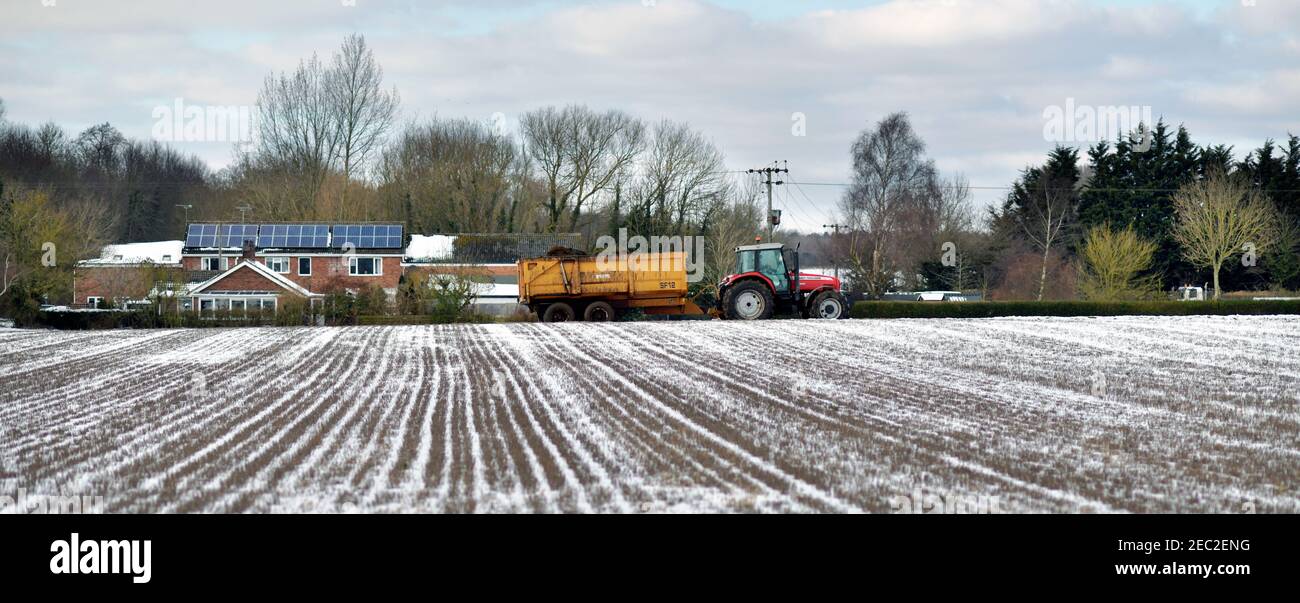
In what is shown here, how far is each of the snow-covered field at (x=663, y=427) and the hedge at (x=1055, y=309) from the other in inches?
480

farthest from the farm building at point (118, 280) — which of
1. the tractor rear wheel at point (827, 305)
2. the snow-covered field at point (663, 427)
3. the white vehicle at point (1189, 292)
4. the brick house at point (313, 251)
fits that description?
the white vehicle at point (1189, 292)

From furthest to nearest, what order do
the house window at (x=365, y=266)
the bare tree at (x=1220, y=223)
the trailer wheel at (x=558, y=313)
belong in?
the house window at (x=365, y=266) < the bare tree at (x=1220, y=223) < the trailer wheel at (x=558, y=313)

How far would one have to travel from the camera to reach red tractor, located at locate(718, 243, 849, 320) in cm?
3522

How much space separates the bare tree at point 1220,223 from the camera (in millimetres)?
52531

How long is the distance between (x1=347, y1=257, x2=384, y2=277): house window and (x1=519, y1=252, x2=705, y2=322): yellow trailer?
2686cm

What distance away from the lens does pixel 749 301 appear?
35375 millimetres

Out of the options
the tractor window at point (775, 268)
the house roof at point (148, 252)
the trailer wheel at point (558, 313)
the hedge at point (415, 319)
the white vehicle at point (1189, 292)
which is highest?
the house roof at point (148, 252)

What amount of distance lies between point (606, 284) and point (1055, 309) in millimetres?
16450

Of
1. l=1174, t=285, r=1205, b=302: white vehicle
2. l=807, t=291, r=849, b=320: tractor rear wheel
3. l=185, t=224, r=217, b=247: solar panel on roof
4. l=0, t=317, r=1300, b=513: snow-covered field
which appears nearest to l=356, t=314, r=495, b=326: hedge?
l=807, t=291, r=849, b=320: tractor rear wheel

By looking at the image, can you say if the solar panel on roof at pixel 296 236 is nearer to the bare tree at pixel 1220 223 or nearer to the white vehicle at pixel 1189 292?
the bare tree at pixel 1220 223

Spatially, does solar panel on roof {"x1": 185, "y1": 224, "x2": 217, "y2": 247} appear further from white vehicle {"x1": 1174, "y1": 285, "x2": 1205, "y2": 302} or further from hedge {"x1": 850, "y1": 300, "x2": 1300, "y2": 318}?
white vehicle {"x1": 1174, "y1": 285, "x2": 1205, "y2": 302}

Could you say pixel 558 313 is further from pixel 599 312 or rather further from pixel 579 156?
pixel 579 156
